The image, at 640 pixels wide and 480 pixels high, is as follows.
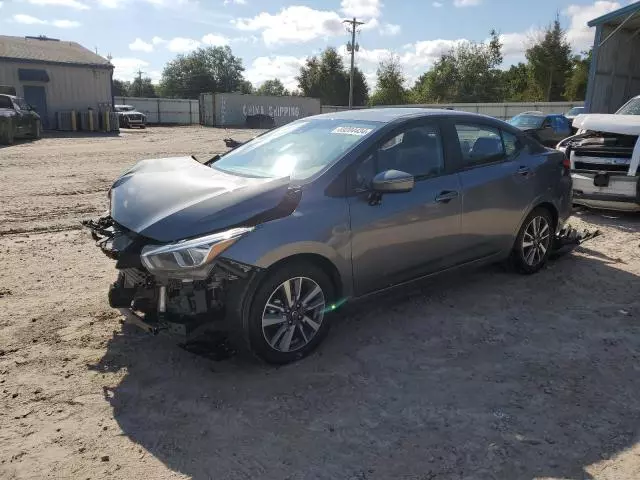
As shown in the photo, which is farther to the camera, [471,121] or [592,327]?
[471,121]

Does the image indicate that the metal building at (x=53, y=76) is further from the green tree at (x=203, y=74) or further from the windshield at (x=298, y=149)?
the green tree at (x=203, y=74)

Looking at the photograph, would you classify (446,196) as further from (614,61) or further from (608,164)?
(614,61)

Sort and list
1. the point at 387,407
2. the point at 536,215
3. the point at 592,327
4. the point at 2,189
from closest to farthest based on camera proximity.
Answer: the point at 387,407, the point at 592,327, the point at 536,215, the point at 2,189

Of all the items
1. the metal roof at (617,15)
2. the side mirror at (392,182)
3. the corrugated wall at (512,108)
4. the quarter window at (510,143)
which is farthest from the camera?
the corrugated wall at (512,108)

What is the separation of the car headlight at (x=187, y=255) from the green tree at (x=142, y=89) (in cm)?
9891

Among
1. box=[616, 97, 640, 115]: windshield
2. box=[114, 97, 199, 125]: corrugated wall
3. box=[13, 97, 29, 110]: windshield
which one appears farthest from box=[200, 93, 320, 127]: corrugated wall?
box=[616, 97, 640, 115]: windshield

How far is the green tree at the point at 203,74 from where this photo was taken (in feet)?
288

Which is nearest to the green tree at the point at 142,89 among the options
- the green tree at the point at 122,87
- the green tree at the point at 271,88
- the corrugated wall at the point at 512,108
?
the green tree at the point at 122,87

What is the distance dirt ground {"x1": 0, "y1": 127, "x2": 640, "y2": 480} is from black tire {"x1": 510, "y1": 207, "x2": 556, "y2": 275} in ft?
0.71

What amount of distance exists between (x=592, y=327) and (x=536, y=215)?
4.76 ft

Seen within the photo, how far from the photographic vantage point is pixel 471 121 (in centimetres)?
500

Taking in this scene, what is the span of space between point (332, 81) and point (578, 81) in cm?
3480

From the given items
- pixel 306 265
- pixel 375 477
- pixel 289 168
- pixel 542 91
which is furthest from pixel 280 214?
pixel 542 91

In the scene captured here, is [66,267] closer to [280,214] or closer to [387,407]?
[280,214]
